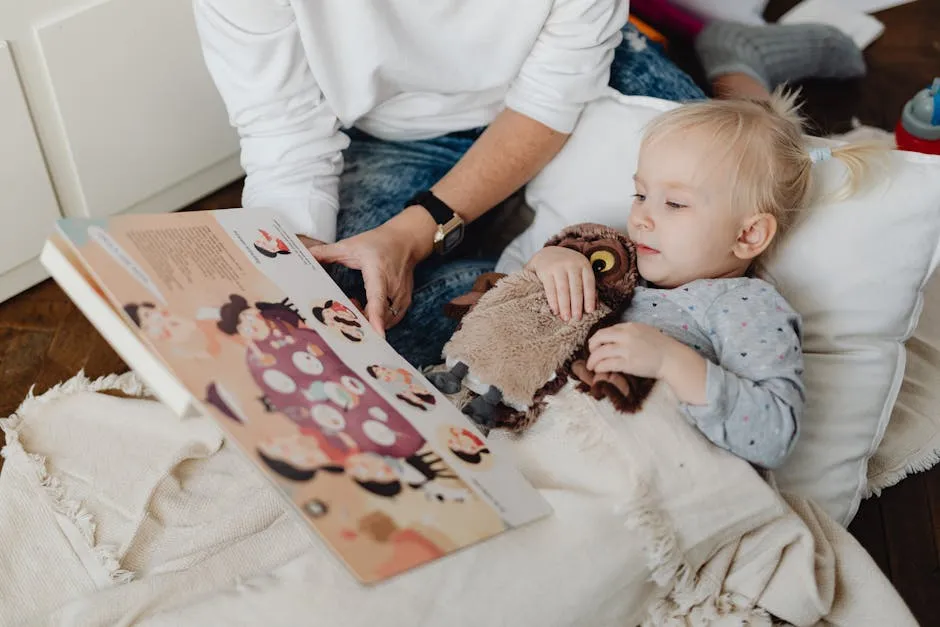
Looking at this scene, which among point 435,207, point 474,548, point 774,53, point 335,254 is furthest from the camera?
point 774,53

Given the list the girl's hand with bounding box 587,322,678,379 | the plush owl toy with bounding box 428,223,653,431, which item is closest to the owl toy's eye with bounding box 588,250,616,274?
the plush owl toy with bounding box 428,223,653,431

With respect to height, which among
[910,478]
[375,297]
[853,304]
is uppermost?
[375,297]

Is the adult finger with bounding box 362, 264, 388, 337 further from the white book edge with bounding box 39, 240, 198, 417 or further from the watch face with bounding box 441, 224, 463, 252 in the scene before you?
the white book edge with bounding box 39, 240, 198, 417

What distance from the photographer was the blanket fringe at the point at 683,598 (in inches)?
35.3

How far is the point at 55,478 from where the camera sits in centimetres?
110

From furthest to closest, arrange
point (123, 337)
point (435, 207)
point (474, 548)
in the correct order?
point (435, 207) < point (474, 548) < point (123, 337)

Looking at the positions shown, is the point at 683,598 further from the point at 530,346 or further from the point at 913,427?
the point at 913,427

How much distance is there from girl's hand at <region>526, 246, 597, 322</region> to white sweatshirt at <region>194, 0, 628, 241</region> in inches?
10.3

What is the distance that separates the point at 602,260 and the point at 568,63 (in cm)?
28

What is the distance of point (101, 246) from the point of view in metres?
0.78

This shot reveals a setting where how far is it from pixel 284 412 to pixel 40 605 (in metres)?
0.44

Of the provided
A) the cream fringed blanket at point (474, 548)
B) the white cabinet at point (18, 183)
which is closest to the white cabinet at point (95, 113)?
the white cabinet at point (18, 183)

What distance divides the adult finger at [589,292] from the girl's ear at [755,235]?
0.16 meters

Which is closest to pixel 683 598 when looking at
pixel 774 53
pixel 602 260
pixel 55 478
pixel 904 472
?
pixel 602 260
